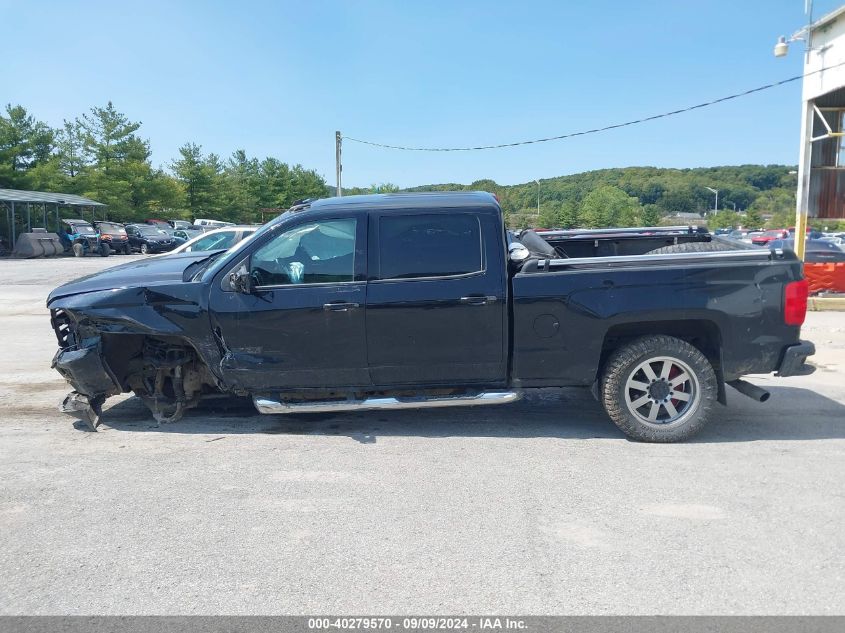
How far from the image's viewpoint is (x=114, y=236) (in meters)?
34.8

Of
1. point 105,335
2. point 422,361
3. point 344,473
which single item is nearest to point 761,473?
point 422,361

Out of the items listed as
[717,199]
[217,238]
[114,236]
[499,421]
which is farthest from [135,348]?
[717,199]

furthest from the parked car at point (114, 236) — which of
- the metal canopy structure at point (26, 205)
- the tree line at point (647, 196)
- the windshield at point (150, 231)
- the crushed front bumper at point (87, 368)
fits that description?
the crushed front bumper at point (87, 368)

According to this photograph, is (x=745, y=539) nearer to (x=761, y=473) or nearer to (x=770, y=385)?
(x=761, y=473)

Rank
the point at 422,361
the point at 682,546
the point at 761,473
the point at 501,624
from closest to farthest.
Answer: the point at 501,624 < the point at 682,546 < the point at 761,473 < the point at 422,361

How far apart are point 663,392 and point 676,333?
0.49 meters

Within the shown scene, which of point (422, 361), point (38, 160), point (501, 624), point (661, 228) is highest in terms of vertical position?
point (38, 160)

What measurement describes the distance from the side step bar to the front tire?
0.81m

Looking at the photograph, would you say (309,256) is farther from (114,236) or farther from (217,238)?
(114,236)

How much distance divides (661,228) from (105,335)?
538 cm

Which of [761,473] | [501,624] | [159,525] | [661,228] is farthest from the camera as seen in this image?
[661,228]

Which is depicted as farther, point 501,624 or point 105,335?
point 105,335

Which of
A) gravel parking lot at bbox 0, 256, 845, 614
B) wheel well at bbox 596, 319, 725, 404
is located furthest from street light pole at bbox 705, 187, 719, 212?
wheel well at bbox 596, 319, 725, 404

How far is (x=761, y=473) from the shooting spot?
458 centimetres
